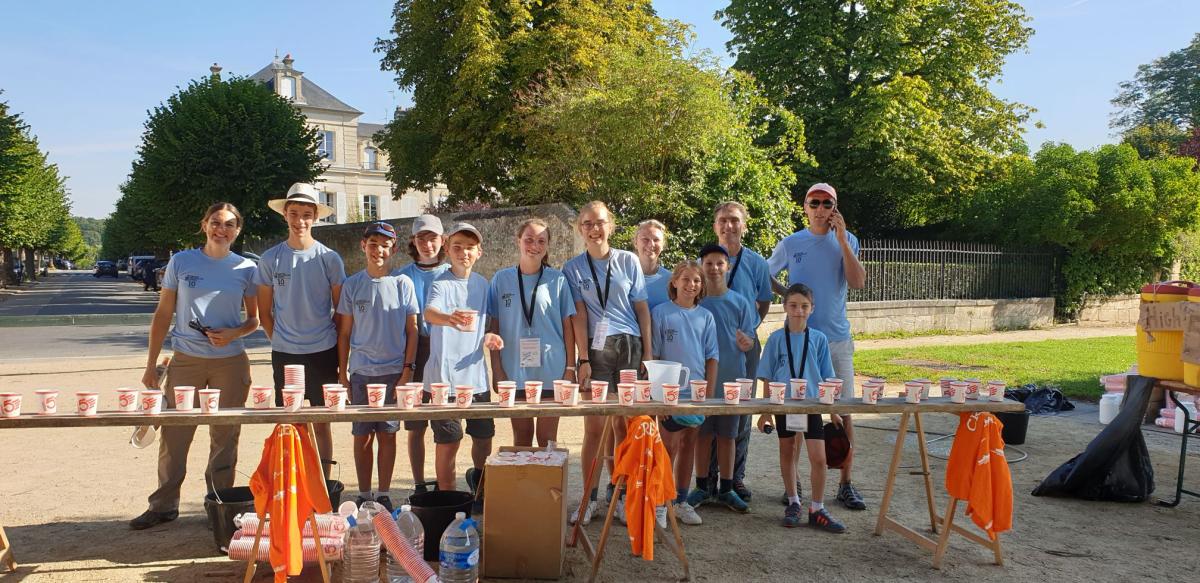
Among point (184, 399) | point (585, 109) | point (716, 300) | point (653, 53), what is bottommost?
point (184, 399)

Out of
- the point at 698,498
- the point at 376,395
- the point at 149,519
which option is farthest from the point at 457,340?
the point at 149,519

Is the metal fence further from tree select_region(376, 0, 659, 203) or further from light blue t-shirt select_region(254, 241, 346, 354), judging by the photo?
light blue t-shirt select_region(254, 241, 346, 354)

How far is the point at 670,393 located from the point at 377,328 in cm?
188

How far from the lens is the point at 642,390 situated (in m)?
4.41

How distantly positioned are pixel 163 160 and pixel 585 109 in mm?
17874

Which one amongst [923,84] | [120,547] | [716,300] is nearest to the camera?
[120,547]

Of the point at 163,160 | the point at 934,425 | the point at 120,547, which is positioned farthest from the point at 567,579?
the point at 163,160

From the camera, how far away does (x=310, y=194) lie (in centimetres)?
516

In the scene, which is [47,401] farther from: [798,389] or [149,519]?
[798,389]

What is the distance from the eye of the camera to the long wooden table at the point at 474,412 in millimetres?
3914

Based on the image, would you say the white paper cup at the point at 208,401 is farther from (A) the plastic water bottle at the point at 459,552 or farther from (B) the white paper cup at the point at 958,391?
(B) the white paper cup at the point at 958,391

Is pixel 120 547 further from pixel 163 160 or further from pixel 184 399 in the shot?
pixel 163 160

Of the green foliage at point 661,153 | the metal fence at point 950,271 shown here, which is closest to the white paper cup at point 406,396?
the green foliage at point 661,153

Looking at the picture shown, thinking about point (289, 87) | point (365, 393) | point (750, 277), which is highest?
point (289, 87)
